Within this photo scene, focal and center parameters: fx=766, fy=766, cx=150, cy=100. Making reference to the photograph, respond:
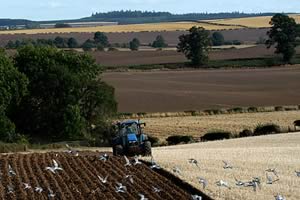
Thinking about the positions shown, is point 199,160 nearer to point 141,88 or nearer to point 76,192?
point 76,192

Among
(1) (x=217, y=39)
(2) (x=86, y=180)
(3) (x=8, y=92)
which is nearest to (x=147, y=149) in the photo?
(2) (x=86, y=180)

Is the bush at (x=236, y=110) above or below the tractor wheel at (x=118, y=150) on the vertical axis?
below

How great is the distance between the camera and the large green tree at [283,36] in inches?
4055

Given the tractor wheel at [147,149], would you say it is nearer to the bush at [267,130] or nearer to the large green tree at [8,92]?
the bush at [267,130]

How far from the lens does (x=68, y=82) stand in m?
53.9

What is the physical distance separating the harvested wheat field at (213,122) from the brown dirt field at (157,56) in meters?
42.3

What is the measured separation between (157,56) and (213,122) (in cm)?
5563

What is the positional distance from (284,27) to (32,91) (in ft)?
212

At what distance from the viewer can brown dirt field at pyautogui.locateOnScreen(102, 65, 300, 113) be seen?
2441 inches

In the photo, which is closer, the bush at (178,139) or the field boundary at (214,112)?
the bush at (178,139)

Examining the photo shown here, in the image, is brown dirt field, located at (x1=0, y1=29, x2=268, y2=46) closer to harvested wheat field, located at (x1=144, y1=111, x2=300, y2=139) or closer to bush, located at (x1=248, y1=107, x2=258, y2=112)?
bush, located at (x1=248, y1=107, x2=258, y2=112)

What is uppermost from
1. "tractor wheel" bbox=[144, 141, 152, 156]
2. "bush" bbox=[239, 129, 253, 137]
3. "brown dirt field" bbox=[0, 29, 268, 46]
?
"tractor wheel" bbox=[144, 141, 152, 156]

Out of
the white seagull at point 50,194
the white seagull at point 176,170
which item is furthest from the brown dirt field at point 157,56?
the white seagull at point 50,194

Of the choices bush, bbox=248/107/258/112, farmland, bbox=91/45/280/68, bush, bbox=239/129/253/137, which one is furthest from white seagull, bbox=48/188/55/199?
farmland, bbox=91/45/280/68
